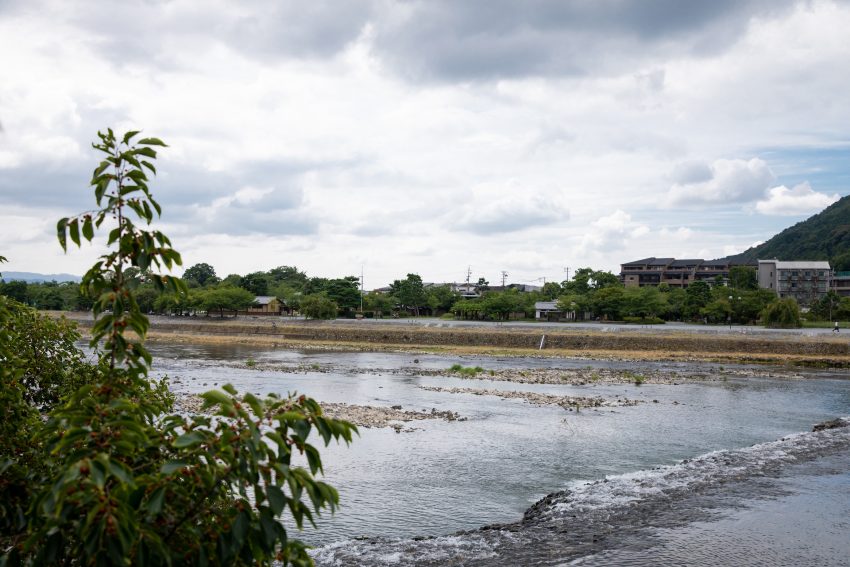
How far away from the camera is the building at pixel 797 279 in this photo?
133625 mm

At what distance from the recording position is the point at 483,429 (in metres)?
28.9

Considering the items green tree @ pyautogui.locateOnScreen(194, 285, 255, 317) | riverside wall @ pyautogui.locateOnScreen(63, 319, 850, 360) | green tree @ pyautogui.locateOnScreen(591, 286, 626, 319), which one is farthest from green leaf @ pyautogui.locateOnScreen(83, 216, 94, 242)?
green tree @ pyautogui.locateOnScreen(194, 285, 255, 317)

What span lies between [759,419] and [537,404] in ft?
34.9

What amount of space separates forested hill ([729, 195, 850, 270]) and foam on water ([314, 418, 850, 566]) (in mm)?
148471

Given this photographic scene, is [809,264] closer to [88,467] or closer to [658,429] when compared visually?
[658,429]

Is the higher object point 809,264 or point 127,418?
point 809,264

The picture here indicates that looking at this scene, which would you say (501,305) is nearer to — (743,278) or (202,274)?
(743,278)

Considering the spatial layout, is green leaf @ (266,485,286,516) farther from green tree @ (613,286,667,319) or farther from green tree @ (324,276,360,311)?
green tree @ (324,276,360,311)

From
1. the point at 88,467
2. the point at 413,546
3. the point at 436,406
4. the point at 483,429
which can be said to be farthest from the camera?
the point at 436,406

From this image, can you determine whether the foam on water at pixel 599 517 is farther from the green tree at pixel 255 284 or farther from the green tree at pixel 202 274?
the green tree at pixel 202 274

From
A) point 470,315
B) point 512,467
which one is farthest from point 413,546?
point 470,315

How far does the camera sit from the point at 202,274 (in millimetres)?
167375

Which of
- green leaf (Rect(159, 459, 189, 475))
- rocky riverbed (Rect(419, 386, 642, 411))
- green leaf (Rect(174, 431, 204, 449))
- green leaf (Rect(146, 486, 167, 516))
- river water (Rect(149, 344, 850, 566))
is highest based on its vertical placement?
green leaf (Rect(174, 431, 204, 449))

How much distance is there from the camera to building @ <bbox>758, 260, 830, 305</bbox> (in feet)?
438
